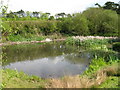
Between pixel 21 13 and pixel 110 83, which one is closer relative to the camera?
pixel 110 83

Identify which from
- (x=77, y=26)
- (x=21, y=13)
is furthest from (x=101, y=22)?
(x=21, y=13)

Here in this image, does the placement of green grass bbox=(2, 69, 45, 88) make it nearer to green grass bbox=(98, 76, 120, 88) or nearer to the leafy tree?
green grass bbox=(98, 76, 120, 88)

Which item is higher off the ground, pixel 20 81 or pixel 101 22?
pixel 101 22

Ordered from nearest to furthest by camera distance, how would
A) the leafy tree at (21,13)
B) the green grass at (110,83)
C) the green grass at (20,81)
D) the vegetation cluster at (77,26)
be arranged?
the green grass at (110,83), the green grass at (20,81), the vegetation cluster at (77,26), the leafy tree at (21,13)

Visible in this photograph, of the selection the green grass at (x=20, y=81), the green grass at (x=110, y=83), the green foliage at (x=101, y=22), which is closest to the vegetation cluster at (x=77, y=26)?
the green foliage at (x=101, y=22)

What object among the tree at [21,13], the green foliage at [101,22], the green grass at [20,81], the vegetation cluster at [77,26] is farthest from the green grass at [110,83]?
the tree at [21,13]

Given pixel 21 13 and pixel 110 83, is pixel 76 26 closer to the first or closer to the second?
pixel 110 83

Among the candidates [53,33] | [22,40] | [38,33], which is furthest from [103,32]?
[22,40]

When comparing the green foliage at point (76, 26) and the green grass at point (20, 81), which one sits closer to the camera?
the green grass at point (20, 81)

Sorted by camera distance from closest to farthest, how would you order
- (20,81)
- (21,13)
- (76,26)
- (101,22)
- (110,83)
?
(110,83) → (20,81) → (76,26) → (101,22) → (21,13)

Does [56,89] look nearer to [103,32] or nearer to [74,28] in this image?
[74,28]

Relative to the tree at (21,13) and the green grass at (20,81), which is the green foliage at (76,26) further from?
the tree at (21,13)

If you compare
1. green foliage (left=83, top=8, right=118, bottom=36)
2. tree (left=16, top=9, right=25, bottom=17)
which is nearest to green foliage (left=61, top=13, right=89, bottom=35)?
green foliage (left=83, top=8, right=118, bottom=36)

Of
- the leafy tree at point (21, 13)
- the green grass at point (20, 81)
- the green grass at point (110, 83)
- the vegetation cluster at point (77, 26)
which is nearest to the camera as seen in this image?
the green grass at point (110, 83)
